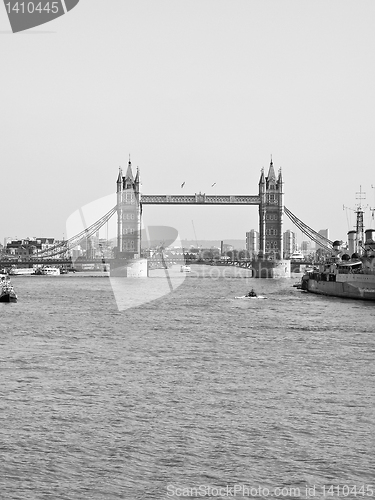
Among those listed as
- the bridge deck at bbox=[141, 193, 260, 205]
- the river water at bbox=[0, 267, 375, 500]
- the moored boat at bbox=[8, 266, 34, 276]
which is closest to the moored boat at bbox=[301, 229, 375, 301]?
the river water at bbox=[0, 267, 375, 500]

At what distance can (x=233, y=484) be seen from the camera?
15.8 metres

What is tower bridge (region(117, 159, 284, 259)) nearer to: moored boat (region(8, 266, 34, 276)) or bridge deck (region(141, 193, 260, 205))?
bridge deck (region(141, 193, 260, 205))

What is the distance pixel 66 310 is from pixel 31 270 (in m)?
124

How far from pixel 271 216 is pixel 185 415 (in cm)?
14345

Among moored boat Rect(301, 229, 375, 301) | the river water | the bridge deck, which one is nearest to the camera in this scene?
the river water

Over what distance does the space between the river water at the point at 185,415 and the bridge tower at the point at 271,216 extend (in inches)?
4726

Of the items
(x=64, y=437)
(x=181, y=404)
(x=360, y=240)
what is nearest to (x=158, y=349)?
(x=181, y=404)

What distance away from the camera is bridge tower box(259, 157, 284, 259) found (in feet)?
525

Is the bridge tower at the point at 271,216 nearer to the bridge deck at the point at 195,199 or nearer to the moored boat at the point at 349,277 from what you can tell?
the bridge deck at the point at 195,199

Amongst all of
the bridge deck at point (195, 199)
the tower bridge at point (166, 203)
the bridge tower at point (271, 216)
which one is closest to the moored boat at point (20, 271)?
the tower bridge at point (166, 203)

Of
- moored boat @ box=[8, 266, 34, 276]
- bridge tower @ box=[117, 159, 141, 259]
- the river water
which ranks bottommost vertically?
the river water

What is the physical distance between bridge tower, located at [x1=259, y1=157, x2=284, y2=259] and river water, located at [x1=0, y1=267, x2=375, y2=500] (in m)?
120

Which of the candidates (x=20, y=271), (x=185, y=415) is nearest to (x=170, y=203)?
(x=20, y=271)

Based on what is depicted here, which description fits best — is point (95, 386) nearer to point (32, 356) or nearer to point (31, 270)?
point (32, 356)
